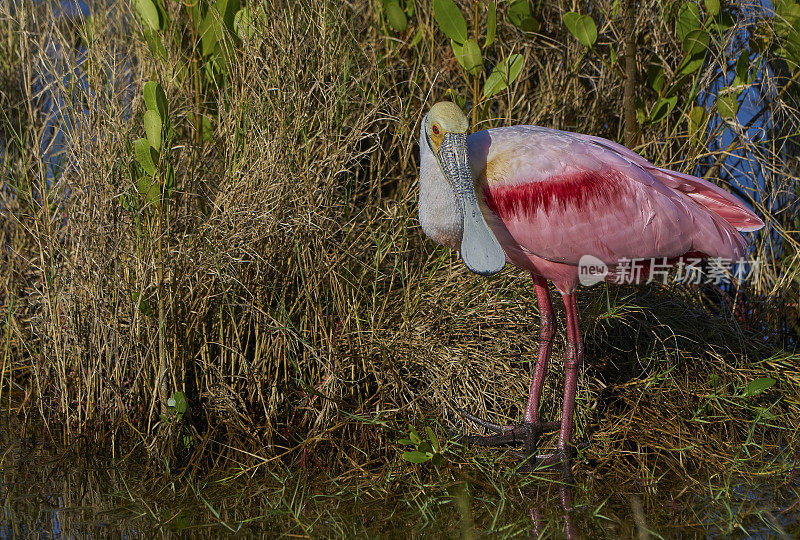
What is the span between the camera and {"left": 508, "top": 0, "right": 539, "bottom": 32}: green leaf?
4.53 meters

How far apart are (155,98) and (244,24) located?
0.98m

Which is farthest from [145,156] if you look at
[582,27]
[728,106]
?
[728,106]

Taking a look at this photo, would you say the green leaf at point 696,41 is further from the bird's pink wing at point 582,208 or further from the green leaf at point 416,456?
the green leaf at point 416,456

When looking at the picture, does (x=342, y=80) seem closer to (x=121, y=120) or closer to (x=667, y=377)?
(x=121, y=120)

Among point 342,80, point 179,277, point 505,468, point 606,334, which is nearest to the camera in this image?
point 505,468

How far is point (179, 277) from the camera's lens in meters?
3.83

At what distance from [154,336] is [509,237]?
1497mm

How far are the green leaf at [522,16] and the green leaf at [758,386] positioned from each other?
205cm

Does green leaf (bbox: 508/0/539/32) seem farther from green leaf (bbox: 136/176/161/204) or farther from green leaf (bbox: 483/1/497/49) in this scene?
green leaf (bbox: 136/176/161/204)

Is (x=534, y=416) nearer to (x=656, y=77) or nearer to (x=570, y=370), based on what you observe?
(x=570, y=370)

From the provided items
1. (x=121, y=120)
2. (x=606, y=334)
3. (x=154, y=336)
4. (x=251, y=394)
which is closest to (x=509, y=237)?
(x=606, y=334)

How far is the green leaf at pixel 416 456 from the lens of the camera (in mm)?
3365

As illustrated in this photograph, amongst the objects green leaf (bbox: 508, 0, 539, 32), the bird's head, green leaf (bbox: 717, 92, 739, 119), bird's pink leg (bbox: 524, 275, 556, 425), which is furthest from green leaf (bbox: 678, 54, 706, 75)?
the bird's head

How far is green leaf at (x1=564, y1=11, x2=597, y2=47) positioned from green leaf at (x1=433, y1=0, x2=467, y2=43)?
49cm
